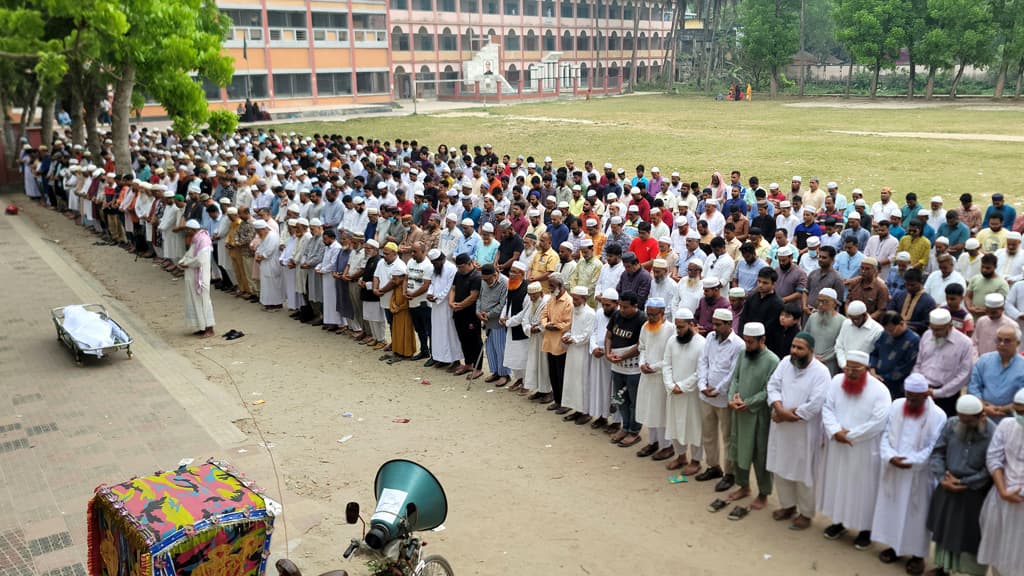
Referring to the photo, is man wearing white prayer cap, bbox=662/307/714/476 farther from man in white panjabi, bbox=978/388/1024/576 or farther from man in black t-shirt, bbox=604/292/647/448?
man in white panjabi, bbox=978/388/1024/576

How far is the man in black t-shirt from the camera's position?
8.22m

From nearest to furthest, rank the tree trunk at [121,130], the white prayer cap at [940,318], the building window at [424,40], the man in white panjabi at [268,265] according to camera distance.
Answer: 1. the white prayer cap at [940,318]
2. the man in white panjabi at [268,265]
3. the tree trunk at [121,130]
4. the building window at [424,40]

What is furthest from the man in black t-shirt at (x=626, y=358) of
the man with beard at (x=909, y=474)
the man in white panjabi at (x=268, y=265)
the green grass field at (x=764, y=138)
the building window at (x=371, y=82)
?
the building window at (x=371, y=82)

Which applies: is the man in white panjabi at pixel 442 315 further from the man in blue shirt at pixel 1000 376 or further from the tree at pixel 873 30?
the tree at pixel 873 30

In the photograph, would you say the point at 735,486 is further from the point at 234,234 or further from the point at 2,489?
the point at 234,234

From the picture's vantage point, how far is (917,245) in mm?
10859

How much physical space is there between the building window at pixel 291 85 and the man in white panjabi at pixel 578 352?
48892 millimetres

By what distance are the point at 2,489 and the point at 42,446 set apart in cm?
92

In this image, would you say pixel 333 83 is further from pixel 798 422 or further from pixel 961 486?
pixel 961 486

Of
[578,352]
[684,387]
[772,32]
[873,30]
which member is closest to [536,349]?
[578,352]

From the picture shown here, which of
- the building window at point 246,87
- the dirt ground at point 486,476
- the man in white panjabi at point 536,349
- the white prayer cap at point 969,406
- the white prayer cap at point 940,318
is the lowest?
the dirt ground at point 486,476

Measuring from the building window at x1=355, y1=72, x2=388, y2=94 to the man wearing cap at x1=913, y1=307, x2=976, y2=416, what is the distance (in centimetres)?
5458

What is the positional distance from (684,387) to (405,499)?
11.9 feet

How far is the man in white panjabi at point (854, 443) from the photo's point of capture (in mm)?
6215
